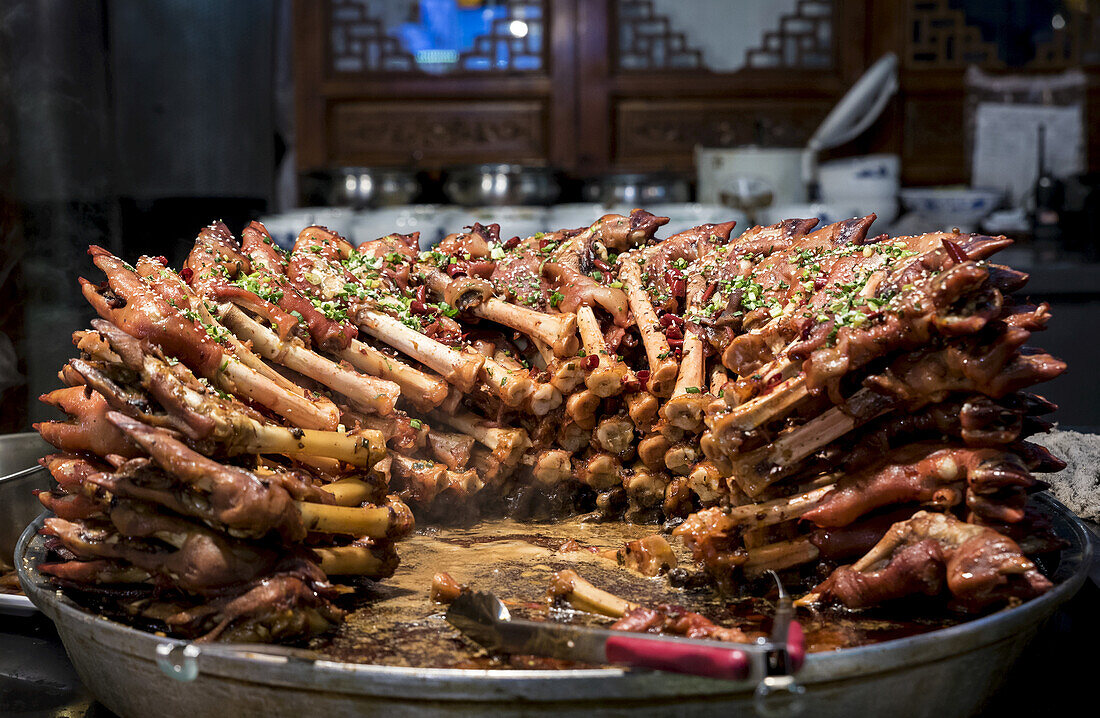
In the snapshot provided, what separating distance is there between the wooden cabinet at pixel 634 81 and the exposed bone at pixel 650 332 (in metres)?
4.73

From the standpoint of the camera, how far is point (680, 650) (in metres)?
1.29

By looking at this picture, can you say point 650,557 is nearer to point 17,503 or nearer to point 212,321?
point 212,321

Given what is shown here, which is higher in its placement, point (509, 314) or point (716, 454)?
point (509, 314)

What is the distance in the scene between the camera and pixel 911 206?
6.24 metres

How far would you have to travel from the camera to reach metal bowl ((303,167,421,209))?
5.73 m

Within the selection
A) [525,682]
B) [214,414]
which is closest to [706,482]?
[525,682]

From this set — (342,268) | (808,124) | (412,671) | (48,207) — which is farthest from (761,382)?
(808,124)

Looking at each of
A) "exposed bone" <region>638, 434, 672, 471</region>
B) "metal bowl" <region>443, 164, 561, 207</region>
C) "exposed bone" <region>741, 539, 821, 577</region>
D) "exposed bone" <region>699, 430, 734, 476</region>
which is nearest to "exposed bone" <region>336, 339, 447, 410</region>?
"exposed bone" <region>638, 434, 672, 471</region>

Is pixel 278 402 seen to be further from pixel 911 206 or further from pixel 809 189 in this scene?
pixel 911 206

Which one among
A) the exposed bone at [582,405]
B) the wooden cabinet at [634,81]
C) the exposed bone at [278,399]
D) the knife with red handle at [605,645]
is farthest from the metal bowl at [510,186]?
the knife with red handle at [605,645]

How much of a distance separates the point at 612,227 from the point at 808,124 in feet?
16.5

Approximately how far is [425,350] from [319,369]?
0.28 metres

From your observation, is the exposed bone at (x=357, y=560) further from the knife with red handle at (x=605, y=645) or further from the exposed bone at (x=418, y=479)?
the exposed bone at (x=418, y=479)

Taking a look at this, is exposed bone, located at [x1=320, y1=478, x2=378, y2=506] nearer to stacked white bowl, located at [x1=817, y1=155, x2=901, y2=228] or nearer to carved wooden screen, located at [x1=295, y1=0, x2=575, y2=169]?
stacked white bowl, located at [x1=817, y1=155, x2=901, y2=228]
